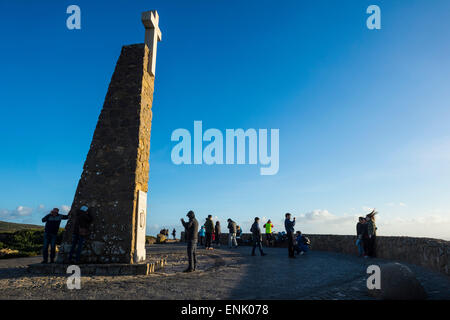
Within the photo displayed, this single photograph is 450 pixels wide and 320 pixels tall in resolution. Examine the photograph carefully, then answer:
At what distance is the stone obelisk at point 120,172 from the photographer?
25.9ft

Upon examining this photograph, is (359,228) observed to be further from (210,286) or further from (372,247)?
(210,286)

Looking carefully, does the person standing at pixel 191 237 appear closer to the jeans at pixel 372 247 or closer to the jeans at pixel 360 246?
the jeans at pixel 372 247

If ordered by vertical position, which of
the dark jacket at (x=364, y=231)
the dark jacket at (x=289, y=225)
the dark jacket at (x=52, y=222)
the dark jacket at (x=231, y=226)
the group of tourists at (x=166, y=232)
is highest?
the dark jacket at (x=52, y=222)

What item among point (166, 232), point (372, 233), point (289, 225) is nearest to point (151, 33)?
point (289, 225)

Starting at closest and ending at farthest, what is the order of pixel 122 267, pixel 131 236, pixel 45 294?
pixel 45 294 → pixel 122 267 → pixel 131 236

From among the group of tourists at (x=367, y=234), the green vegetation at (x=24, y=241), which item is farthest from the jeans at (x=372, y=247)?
the green vegetation at (x=24, y=241)

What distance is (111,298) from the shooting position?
4.70m

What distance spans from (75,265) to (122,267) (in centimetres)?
127

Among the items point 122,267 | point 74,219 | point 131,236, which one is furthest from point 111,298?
point 74,219

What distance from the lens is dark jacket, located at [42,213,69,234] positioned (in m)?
8.27

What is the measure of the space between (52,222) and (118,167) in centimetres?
249

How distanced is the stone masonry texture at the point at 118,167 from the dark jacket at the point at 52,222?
19.5 inches

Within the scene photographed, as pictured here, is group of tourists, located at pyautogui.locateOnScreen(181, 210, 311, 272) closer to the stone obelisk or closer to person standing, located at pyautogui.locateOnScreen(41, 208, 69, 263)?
the stone obelisk

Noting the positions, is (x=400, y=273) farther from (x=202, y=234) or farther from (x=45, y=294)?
(x=202, y=234)
